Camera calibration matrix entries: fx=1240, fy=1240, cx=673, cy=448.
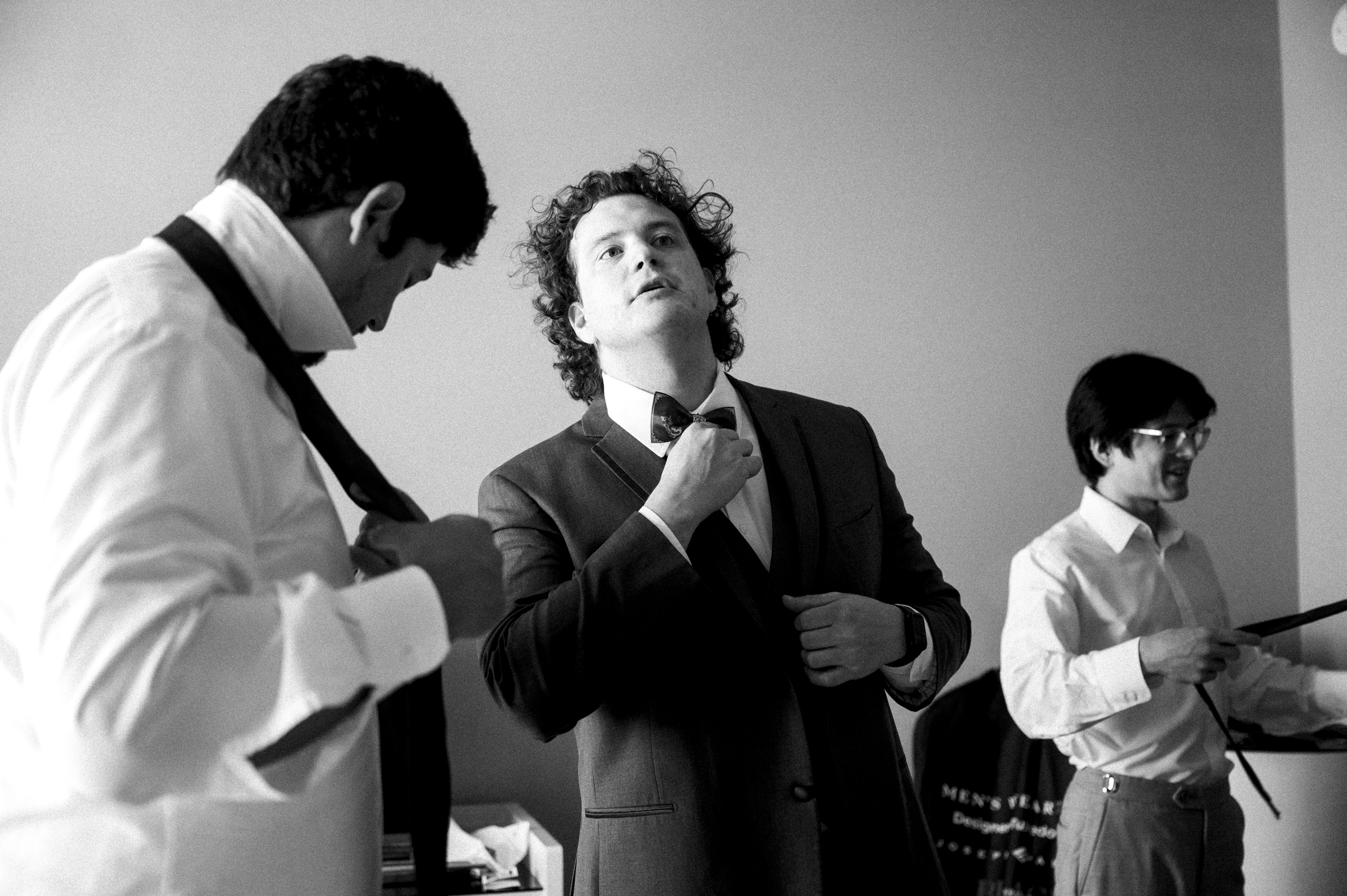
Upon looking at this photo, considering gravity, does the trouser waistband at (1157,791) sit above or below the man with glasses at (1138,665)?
below

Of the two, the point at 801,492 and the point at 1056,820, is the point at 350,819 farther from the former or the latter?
the point at 1056,820

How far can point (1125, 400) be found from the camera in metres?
2.93

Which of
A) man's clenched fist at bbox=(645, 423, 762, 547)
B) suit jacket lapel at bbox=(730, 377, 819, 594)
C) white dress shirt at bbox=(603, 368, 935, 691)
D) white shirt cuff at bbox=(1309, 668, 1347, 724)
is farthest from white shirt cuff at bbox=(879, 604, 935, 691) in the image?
white shirt cuff at bbox=(1309, 668, 1347, 724)

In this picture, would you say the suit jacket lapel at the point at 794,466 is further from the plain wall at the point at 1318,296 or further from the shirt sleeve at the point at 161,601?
the plain wall at the point at 1318,296

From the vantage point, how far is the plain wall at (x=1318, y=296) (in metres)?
3.68

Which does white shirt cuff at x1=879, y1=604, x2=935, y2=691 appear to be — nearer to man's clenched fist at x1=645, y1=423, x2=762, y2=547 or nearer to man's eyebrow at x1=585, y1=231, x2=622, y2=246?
man's clenched fist at x1=645, y1=423, x2=762, y2=547

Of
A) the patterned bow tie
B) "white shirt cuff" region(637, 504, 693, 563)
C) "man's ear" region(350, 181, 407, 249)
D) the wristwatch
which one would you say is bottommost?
the wristwatch

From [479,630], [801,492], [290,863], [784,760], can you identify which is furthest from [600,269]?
[290,863]

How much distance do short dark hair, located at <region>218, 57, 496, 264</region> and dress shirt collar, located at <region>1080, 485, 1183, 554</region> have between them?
2.14 meters

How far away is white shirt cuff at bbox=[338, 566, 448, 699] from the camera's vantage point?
0.90 m

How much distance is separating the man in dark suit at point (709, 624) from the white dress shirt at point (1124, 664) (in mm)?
895

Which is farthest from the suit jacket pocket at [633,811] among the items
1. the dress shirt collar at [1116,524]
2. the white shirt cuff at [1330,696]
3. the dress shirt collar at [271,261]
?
the white shirt cuff at [1330,696]

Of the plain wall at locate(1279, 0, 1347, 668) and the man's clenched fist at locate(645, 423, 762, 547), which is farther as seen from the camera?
the plain wall at locate(1279, 0, 1347, 668)

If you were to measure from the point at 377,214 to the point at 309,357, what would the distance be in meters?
0.16
